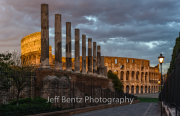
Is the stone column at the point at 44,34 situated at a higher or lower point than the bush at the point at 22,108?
higher

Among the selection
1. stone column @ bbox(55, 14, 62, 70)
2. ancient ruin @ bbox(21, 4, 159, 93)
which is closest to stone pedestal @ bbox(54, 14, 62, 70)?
stone column @ bbox(55, 14, 62, 70)

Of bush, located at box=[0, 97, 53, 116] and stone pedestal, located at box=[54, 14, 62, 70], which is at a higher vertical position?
stone pedestal, located at box=[54, 14, 62, 70]

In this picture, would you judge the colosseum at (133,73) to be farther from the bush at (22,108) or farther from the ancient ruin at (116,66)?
the bush at (22,108)

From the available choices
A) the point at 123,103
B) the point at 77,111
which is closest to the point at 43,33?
the point at 77,111

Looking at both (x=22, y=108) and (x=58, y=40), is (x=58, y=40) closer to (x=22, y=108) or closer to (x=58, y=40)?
(x=58, y=40)

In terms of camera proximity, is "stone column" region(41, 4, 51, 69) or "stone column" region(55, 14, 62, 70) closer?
"stone column" region(41, 4, 51, 69)

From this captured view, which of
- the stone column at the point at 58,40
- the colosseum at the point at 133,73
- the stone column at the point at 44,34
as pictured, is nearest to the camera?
the stone column at the point at 44,34

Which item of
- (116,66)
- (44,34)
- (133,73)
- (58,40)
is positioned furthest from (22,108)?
(133,73)

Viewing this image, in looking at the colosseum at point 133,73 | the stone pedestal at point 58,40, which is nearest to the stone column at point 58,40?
the stone pedestal at point 58,40

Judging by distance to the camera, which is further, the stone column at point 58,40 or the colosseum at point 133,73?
the colosseum at point 133,73

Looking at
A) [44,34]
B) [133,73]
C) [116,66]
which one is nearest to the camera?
[44,34]

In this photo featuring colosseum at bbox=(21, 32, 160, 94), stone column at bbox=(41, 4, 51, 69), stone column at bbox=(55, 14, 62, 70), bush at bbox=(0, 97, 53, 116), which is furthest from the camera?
colosseum at bbox=(21, 32, 160, 94)

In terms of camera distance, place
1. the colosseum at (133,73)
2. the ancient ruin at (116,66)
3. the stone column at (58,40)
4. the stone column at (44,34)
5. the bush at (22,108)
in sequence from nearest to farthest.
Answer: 1. the bush at (22,108)
2. the stone column at (44,34)
3. the stone column at (58,40)
4. the ancient ruin at (116,66)
5. the colosseum at (133,73)

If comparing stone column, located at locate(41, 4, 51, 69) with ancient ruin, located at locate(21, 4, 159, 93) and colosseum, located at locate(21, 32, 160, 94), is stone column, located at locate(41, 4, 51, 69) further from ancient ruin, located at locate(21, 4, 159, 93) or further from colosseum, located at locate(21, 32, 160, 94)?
colosseum, located at locate(21, 32, 160, 94)
